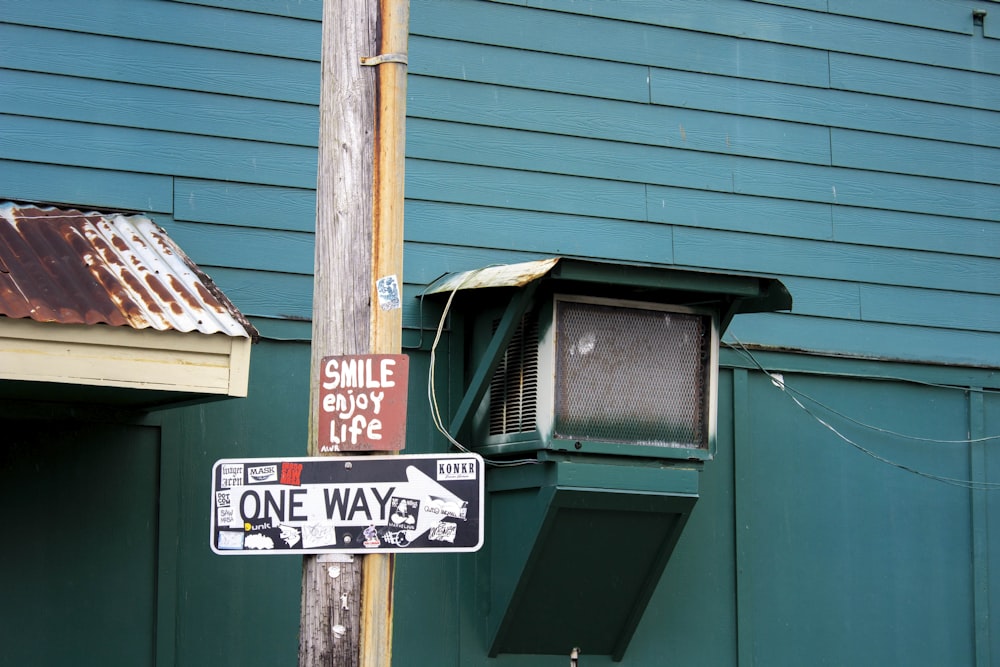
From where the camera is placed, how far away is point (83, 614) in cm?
667

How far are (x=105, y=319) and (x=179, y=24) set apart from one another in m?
2.25

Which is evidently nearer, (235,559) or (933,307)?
(235,559)

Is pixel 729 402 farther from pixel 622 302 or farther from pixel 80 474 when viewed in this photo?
pixel 80 474

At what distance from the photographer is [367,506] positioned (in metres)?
4.20

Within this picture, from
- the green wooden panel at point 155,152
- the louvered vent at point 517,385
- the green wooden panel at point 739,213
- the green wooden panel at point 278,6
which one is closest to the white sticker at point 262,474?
the louvered vent at point 517,385

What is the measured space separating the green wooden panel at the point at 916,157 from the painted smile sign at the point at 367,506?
5214mm

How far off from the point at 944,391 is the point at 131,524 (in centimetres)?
511

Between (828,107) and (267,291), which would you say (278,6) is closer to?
(267,291)

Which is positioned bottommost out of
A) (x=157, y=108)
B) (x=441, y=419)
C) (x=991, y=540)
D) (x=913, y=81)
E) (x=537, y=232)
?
(x=991, y=540)

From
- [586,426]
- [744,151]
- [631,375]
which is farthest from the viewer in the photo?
[744,151]

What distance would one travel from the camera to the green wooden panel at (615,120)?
25.4 ft

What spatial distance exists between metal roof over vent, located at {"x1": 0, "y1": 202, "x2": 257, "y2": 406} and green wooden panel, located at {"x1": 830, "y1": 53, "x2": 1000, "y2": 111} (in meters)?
4.57

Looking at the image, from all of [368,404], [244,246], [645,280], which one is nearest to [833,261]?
[645,280]

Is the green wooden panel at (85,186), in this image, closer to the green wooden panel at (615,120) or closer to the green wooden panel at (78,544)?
the green wooden panel at (78,544)
